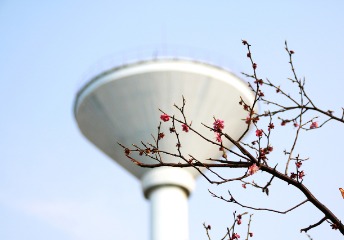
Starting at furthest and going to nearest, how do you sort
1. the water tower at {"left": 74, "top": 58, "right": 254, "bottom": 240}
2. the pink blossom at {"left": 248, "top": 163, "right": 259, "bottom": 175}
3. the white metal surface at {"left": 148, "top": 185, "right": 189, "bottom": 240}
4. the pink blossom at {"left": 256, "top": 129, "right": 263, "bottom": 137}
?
1. the water tower at {"left": 74, "top": 58, "right": 254, "bottom": 240}
2. the white metal surface at {"left": 148, "top": 185, "right": 189, "bottom": 240}
3. the pink blossom at {"left": 256, "top": 129, "right": 263, "bottom": 137}
4. the pink blossom at {"left": 248, "top": 163, "right": 259, "bottom": 175}

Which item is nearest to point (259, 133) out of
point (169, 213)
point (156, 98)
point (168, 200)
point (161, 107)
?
point (161, 107)

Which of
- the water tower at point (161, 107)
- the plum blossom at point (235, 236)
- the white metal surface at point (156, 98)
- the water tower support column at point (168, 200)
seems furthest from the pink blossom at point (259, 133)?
the water tower support column at point (168, 200)

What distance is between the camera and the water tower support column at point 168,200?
16031 millimetres

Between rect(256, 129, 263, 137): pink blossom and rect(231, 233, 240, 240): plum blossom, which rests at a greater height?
rect(256, 129, 263, 137): pink blossom

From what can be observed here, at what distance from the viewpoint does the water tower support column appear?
631 inches

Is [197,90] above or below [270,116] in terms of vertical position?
above

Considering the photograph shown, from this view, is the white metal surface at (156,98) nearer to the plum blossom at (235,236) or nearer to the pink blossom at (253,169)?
the plum blossom at (235,236)

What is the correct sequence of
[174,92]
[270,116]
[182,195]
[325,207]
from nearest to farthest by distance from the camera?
[325,207] < [270,116] < [174,92] < [182,195]

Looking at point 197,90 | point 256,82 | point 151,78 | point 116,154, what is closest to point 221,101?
point 197,90

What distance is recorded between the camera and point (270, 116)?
3.47m

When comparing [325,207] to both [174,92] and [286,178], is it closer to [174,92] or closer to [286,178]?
[286,178]

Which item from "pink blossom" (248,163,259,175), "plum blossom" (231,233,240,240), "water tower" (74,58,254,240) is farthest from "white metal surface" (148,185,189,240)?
→ "pink blossom" (248,163,259,175)

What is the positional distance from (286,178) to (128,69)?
1357cm

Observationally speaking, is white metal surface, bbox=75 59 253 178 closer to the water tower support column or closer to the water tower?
the water tower
